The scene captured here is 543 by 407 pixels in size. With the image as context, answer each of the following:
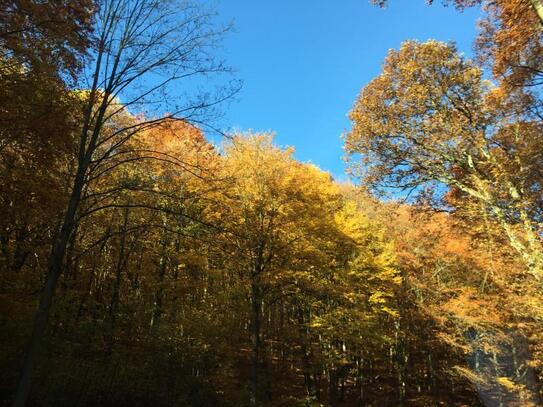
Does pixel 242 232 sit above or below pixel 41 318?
above

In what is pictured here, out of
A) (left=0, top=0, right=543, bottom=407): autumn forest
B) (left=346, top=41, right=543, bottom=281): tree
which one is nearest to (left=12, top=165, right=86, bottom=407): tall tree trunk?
(left=0, top=0, right=543, bottom=407): autumn forest

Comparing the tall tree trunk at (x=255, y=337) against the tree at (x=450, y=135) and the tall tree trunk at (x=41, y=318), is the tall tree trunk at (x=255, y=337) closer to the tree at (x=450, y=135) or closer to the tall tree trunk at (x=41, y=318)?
the tree at (x=450, y=135)

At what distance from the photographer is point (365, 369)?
1017 inches

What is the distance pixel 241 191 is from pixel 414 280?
37.7ft

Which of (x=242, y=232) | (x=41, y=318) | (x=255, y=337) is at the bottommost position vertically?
(x=41, y=318)

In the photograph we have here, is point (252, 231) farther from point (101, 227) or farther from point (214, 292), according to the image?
point (101, 227)

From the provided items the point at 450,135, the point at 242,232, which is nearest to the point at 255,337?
the point at 242,232

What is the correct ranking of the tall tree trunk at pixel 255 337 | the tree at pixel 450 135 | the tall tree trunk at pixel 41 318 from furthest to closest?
1. the tall tree trunk at pixel 255 337
2. the tree at pixel 450 135
3. the tall tree trunk at pixel 41 318

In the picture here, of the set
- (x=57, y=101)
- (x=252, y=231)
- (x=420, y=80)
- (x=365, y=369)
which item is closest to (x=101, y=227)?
(x=252, y=231)

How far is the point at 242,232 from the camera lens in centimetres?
1539

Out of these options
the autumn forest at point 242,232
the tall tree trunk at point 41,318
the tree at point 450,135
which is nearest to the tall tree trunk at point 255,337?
the autumn forest at point 242,232

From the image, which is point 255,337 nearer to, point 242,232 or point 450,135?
point 242,232

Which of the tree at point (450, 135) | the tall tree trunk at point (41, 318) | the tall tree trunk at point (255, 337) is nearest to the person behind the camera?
the tall tree trunk at point (41, 318)

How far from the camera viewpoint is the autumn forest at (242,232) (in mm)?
7254
